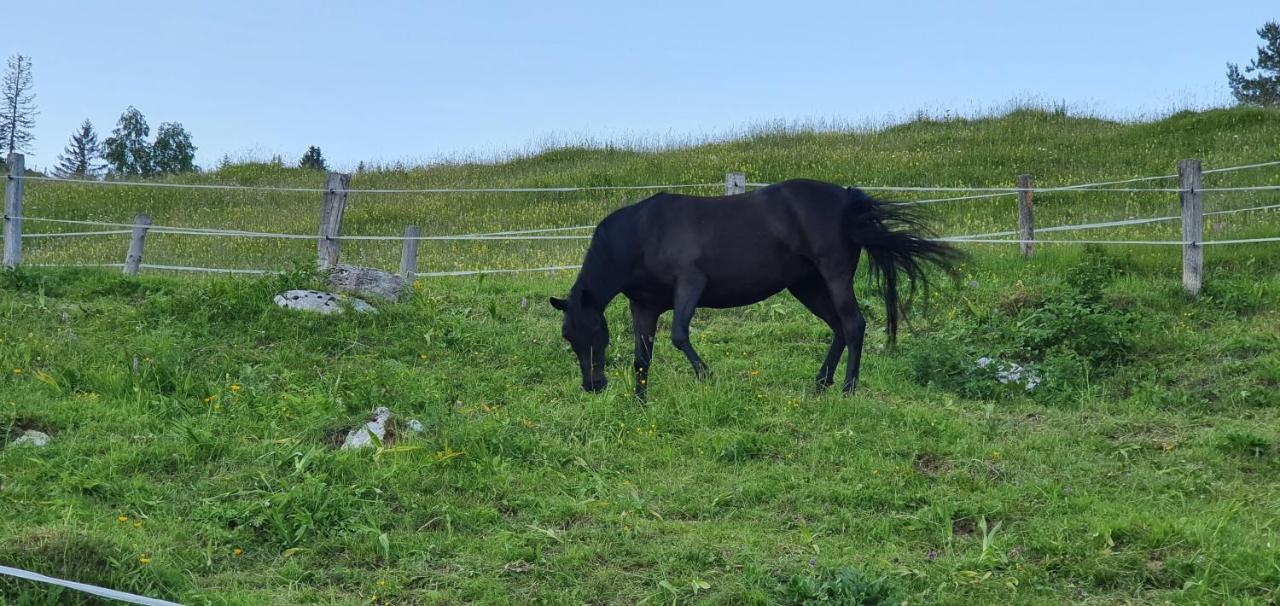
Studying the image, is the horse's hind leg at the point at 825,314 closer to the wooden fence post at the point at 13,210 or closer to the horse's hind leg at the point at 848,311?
the horse's hind leg at the point at 848,311

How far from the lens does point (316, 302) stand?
34.2 feet

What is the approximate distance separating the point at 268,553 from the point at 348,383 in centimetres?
277

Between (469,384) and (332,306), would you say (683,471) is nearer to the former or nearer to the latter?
(469,384)

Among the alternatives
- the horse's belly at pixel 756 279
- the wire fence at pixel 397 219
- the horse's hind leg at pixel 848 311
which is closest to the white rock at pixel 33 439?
the horse's belly at pixel 756 279

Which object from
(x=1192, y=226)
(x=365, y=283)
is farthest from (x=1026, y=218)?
Result: (x=365, y=283)

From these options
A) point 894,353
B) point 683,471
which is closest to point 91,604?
point 683,471

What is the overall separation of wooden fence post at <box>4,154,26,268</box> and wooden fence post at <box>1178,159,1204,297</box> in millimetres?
12166

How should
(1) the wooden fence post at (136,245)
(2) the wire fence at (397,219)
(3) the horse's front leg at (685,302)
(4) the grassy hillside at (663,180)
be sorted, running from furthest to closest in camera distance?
(4) the grassy hillside at (663,180)
(2) the wire fence at (397,219)
(1) the wooden fence post at (136,245)
(3) the horse's front leg at (685,302)

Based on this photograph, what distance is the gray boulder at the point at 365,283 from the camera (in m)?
10.9

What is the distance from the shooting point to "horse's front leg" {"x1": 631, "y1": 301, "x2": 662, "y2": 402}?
8.48 metres

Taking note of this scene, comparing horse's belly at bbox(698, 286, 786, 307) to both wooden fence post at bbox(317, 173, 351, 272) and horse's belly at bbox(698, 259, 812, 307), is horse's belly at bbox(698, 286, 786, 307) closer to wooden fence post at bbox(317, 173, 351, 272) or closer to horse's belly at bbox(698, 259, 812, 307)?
horse's belly at bbox(698, 259, 812, 307)

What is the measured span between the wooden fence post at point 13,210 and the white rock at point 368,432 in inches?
299

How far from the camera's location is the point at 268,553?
18.1ft

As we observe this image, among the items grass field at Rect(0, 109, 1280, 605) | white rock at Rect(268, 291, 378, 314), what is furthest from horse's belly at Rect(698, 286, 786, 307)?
white rock at Rect(268, 291, 378, 314)
